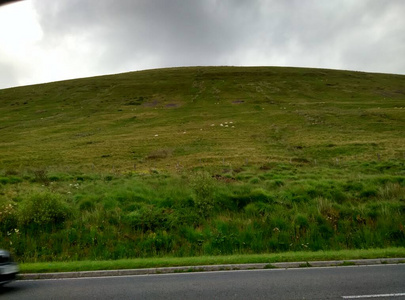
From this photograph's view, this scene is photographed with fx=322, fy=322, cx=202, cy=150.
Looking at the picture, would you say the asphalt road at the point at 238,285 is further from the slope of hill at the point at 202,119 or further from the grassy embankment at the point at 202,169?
the slope of hill at the point at 202,119

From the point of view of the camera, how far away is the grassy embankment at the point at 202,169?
13.6 m

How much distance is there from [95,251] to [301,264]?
7862 millimetres

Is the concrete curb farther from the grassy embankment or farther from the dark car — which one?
the grassy embankment

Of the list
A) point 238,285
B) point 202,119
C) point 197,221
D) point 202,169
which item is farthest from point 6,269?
point 202,119

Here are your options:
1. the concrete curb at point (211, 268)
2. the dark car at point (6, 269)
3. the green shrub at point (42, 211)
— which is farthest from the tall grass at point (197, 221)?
the dark car at point (6, 269)

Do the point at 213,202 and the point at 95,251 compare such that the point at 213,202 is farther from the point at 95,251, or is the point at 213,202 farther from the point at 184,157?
the point at 184,157

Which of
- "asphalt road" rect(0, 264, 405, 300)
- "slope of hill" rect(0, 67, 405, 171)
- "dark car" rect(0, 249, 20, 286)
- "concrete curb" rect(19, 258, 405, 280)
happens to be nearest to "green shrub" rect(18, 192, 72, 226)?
"concrete curb" rect(19, 258, 405, 280)

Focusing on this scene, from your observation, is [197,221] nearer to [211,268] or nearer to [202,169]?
[211,268]

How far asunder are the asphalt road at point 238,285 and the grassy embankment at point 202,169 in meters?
3.05

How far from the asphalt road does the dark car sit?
388 mm

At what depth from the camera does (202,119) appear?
2415 inches

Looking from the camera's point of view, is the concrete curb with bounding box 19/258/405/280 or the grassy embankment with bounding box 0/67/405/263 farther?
the grassy embankment with bounding box 0/67/405/263

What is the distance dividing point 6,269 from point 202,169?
22.1 m

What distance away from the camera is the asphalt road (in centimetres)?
775
